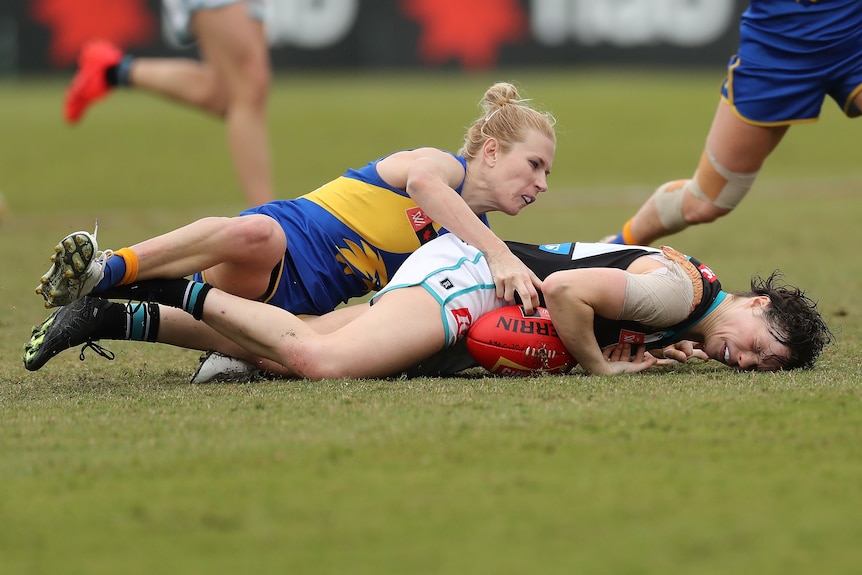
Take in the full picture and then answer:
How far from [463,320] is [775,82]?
1.64 meters

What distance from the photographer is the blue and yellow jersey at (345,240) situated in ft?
12.1

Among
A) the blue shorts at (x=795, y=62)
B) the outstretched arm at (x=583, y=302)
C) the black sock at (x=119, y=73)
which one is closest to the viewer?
the outstretched arm at (x=583, y=302)

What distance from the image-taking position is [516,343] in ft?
11.2

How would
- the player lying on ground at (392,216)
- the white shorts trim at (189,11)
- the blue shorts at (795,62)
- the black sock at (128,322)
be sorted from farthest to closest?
1. the white shorts trim at (189,11)
2. the blue shorts at (795,62)
3. the player lying on ground at (392,216)
4. the black sock at (128,322)

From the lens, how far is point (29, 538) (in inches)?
77.8

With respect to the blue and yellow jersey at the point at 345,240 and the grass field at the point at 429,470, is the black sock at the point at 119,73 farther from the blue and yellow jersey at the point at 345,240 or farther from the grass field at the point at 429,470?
the blue and yellow jersey at the point at 345,240

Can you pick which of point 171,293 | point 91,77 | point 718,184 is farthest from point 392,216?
point 91,77

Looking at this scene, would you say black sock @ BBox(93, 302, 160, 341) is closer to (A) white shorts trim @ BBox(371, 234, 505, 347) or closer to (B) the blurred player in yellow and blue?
(A) white shorts trim @ BBox(371, 234, 505, 347)

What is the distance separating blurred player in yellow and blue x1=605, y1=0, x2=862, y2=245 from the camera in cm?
418

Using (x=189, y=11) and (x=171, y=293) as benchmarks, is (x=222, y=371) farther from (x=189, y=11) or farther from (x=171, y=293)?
(x=189, y=11)

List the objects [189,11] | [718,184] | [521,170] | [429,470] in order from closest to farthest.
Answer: [429,470], [521,170], [718,184], [189,11]

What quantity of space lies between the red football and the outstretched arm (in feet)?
0.25

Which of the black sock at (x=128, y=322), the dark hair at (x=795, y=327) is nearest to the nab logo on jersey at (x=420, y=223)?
the black sock at (x=128, y=322)

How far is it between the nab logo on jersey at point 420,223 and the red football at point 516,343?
0.43 m
